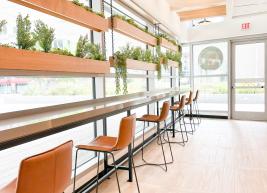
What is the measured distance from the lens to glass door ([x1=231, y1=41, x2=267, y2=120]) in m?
6.75

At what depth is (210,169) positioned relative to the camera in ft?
10.9

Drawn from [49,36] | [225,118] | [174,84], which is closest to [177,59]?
[174,84]

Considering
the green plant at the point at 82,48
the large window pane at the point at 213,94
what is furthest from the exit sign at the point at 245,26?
the green plant at the point at 82,48

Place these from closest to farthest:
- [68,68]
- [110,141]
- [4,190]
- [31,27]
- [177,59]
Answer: [4,190], [31,27], [68,68], [110,141], [177,59]

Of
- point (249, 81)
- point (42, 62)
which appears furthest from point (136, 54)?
point (249, 81)

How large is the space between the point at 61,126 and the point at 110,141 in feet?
3.43

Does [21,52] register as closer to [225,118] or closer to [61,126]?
[61,126]

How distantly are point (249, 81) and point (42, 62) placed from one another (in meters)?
6.42

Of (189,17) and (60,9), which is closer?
(60,9)

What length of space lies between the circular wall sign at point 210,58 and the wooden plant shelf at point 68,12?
17.2 ft

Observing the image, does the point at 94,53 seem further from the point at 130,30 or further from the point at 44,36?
the point at 130,30

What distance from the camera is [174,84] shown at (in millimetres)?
7117

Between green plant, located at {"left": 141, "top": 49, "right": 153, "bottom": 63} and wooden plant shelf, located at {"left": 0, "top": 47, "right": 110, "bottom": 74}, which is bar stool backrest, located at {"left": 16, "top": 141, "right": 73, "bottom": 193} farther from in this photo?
green plant, located at {"left": 141, "top": 49, "right": 153, "bottom": 63}

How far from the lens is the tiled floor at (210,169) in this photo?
2.80 m
